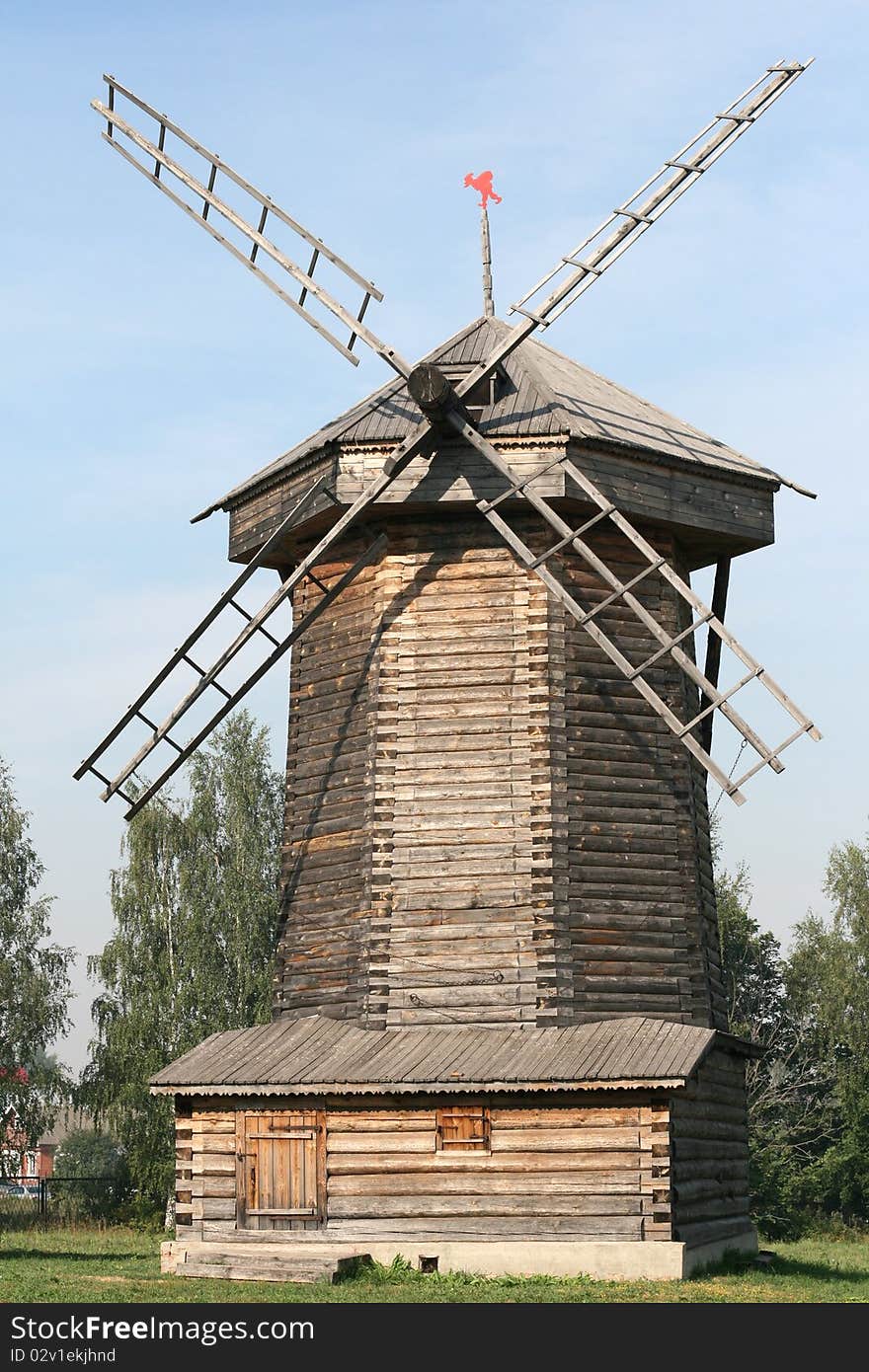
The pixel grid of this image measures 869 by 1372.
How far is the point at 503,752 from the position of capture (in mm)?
18359

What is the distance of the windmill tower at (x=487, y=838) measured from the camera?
1672 cm

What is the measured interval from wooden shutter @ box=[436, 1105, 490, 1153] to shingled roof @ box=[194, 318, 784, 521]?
7164mm

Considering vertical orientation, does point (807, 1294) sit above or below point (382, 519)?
below

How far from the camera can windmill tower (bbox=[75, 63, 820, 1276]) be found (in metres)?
16.7

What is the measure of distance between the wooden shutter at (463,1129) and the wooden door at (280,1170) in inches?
50.4

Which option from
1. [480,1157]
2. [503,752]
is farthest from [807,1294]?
[503,752]

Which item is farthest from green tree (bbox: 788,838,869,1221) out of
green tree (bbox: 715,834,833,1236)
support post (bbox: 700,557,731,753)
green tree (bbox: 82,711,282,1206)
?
support post (bbox: 700,557,731,753)

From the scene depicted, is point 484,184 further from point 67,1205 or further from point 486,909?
point 67,1205

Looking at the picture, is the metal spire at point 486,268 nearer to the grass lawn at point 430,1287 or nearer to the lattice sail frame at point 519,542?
the lattice sail frame at point 519,542

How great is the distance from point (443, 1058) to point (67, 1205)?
2076 centimetres

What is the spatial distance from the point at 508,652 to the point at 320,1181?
5858 millimetres

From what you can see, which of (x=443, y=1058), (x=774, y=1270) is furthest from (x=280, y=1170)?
(x=774, y=1270)

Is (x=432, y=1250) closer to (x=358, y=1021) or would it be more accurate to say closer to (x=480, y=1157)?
(x=480, y=1157)

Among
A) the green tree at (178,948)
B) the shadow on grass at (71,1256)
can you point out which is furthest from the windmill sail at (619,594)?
the green tree at (178,948)
